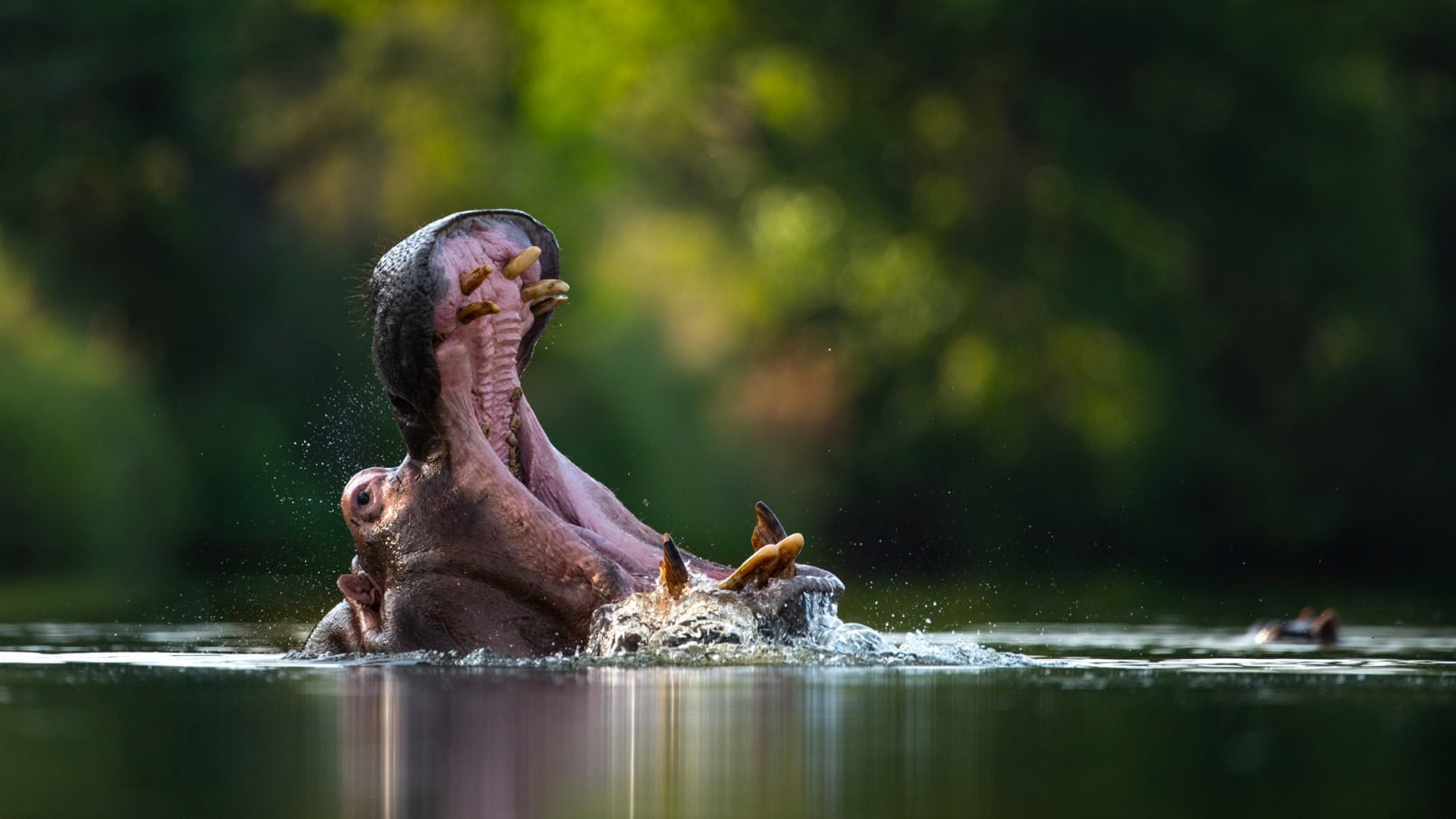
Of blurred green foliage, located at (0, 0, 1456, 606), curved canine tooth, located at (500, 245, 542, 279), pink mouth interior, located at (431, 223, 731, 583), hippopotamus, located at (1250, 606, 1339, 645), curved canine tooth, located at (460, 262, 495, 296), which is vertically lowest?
hippopotamus, located at (1250, 606, 1339, 645)

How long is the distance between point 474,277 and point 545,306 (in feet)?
1.32

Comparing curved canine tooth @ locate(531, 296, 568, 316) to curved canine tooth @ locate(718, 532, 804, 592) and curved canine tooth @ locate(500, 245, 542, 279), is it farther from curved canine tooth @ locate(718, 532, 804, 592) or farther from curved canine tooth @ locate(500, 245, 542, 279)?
curved canine tooth @ locate(718, 532, 804, 592)

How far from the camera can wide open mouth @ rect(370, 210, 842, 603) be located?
7520mm

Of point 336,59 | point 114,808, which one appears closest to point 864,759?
point 114,808

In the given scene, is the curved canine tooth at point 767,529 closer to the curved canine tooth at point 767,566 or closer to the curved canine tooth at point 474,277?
the curved canine tooth at point 767,566

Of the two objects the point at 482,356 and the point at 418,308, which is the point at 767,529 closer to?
the point at 482,356

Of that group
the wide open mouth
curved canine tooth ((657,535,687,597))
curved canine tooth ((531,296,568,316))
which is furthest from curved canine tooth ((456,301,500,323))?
curved canine tooth ((657,535,687,597))

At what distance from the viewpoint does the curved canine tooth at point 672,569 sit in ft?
24.4

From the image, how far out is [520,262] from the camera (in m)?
7.71

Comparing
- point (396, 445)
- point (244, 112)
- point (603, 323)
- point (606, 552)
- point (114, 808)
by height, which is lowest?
point (114, 808)

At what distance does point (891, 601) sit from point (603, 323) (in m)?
13.9

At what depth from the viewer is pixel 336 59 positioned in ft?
102

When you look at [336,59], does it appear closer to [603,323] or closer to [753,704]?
[603,323]

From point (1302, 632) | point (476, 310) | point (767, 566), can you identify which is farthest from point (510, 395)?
point (1302, 632)
